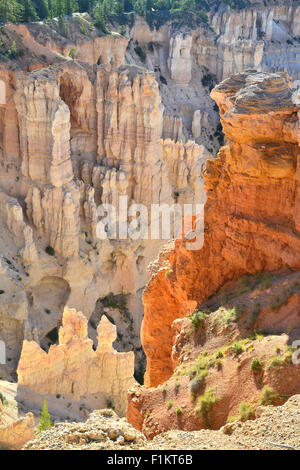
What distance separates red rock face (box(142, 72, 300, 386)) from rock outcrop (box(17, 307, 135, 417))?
1242 cm

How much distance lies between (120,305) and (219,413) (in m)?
30.4

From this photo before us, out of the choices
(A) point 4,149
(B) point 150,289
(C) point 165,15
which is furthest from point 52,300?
(C) point 165,15

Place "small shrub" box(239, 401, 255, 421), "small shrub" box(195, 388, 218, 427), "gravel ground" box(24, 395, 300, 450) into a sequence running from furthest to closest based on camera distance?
"small shrub" box(195, 388, 218, 427)
"small shrub" box(239, 401, 255, 421)
"gravel ground" box(24, 395, 300, 450)

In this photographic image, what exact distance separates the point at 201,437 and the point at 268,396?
5.28ft

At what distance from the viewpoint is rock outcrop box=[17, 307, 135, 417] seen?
26.3m

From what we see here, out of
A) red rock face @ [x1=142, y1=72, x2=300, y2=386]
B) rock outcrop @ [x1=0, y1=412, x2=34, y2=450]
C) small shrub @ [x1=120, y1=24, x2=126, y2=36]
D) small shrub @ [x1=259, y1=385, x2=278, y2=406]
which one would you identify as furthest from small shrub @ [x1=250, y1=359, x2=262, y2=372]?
small shrub @ [x1=120, y1=24, x2=126, y2=36]

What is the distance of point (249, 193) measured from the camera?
561 inches

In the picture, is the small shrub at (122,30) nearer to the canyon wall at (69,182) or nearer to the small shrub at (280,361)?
the canyon wall at (69,182)

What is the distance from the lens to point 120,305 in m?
41.6

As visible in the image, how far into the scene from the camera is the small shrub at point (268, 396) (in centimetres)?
1050

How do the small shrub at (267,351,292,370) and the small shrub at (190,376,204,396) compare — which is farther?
the small shrub at (190,376,204,396)

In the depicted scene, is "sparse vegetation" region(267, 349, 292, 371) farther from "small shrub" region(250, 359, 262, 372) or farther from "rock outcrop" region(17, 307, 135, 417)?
"rock outcrop" region(17, 307, 135, 417)

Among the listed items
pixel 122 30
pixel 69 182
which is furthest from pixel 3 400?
pixel 122 30

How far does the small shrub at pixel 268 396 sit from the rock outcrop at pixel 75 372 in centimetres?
1687
